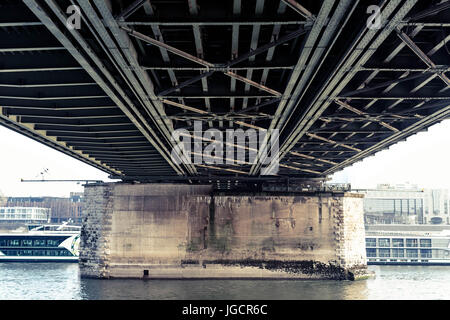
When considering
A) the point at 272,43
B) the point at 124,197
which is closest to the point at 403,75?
the point at 272,43

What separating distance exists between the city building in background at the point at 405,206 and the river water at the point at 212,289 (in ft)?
209

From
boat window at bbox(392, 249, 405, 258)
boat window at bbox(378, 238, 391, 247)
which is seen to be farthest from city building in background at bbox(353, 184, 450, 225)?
boat window at bbox(378, 238, 391, 247)

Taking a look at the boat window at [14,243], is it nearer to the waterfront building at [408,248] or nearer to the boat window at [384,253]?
the waterfront building at [408,248]

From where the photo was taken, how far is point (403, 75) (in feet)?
55.3

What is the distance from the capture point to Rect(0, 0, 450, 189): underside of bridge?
36.9ft

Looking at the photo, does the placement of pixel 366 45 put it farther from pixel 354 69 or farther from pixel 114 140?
pixel 114 140

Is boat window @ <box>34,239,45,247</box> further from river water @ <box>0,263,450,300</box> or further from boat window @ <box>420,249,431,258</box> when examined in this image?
boat window @ <box>420,249,431,258</box>

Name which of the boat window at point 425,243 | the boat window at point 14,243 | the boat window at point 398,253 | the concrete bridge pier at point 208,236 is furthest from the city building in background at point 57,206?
the boat window at point 425,243

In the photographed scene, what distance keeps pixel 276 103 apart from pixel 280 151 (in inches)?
436

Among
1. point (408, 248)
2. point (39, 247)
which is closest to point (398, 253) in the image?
point (408, 248)

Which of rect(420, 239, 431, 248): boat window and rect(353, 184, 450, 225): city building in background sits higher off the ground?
rect(353, 184, 450, 225): city building in background

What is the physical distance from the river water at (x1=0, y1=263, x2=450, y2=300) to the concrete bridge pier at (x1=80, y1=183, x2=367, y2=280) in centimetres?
126

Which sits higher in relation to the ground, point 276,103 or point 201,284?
point 276,103

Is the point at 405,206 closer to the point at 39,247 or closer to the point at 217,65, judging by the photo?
the point at 39,247
